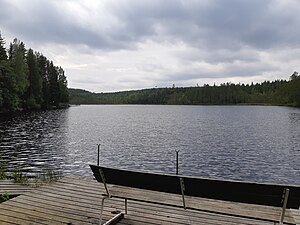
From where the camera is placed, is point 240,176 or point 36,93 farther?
point 36,93

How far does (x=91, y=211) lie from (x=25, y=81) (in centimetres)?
6170

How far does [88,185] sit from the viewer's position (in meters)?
7.04

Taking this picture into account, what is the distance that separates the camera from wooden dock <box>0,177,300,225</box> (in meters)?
4.80

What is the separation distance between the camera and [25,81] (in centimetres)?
6138

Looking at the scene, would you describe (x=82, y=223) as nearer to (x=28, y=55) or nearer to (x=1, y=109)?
(x=1, y=109)

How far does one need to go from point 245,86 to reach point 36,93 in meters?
142

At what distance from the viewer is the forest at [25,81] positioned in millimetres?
53500

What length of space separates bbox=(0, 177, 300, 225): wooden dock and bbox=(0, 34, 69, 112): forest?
48.3 metres

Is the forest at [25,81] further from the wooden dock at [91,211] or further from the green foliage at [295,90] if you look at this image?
the green foliage at [295,90]

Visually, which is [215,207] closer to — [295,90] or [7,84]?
[7,84]

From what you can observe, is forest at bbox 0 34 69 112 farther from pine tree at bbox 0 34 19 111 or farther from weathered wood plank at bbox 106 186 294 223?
weathered wood plank at bbox 106 186 294 223

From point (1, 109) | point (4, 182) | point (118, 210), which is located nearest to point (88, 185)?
point (118, 210)

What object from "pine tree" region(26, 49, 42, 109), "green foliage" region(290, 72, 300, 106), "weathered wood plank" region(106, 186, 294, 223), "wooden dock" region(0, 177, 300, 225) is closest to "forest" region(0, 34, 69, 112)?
"pine tree" region(26, 49, 42, 109)

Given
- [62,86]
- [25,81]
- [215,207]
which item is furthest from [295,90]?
[215,207]
